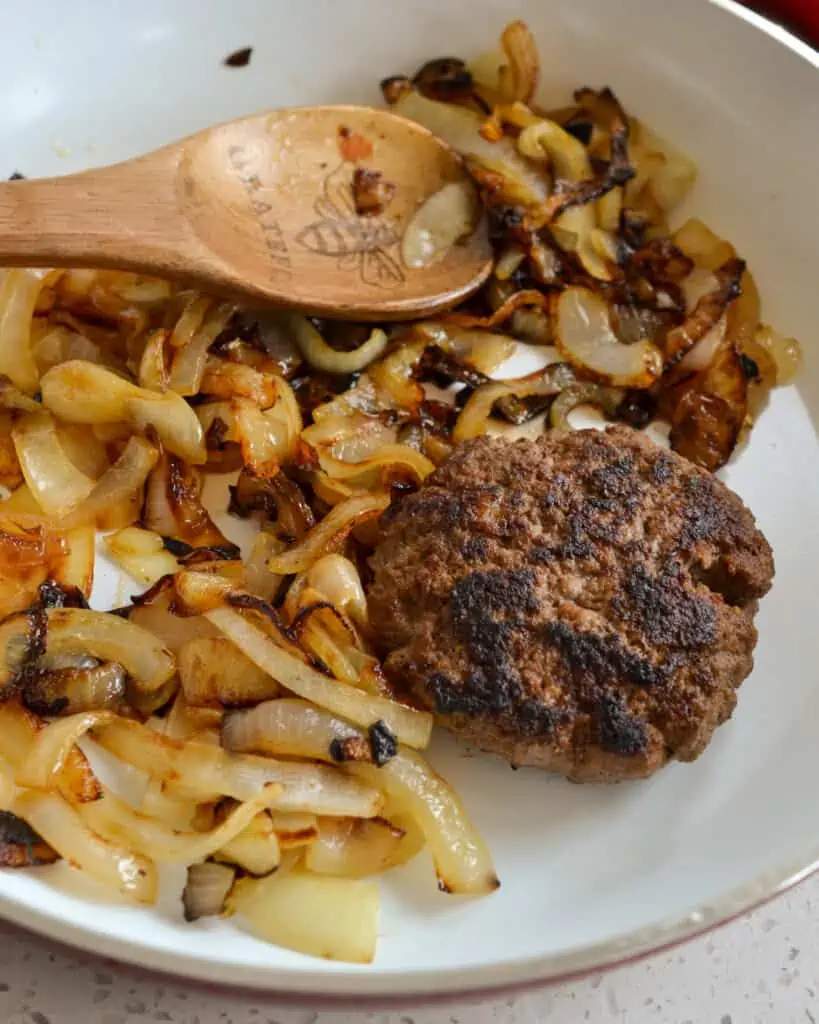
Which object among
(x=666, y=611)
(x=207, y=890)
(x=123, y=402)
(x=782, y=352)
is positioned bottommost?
(x=207, y=890)

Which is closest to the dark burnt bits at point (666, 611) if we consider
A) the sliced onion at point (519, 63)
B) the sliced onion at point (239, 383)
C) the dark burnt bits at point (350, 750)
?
the dark burnt bits at point (350, 750)

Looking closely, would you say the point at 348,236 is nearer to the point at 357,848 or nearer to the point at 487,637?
the point at 487,637

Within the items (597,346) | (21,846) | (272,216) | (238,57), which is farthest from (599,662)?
(238,57)

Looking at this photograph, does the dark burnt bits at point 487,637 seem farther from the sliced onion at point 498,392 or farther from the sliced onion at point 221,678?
the sliced onion at point 498,392

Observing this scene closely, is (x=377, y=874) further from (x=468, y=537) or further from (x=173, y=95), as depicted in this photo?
(x=173, y=95)

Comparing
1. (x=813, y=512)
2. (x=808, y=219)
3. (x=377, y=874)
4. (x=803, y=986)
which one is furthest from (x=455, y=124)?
(x=803, y=986)

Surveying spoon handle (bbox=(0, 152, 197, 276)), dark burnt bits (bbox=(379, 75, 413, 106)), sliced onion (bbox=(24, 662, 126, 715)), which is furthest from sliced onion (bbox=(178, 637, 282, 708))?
dark burnt bits (bbox=(379, 75, 413, 106))
